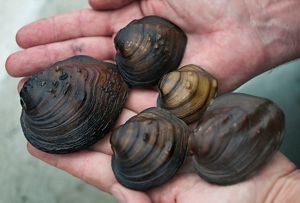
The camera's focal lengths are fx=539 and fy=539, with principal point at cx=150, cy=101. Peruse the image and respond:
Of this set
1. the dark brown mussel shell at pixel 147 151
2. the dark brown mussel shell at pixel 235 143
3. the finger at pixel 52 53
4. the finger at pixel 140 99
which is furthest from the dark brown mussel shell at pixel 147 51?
the dark brown mussel shell at pixel 235 143

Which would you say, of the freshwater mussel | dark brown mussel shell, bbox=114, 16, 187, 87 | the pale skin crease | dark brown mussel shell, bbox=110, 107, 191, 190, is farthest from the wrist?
dark brown mussel shell, bbox=110, 107, 191, 190

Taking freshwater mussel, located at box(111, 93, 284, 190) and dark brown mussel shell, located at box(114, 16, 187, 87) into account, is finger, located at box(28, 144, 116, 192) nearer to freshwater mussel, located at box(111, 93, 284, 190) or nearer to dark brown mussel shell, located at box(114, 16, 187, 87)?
freshwater mussel, located at box(111, 93, 284, 190)

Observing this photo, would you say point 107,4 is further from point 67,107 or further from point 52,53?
point 67,107

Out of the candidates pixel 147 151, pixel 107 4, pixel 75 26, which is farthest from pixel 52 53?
pixel 147 151

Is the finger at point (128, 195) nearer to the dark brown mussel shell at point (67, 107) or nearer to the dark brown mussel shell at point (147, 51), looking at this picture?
the dark brown mussel shell at point (67, 107)

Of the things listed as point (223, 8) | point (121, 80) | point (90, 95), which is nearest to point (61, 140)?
point (90, 95)

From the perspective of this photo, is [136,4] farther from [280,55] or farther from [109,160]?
[109,160]
